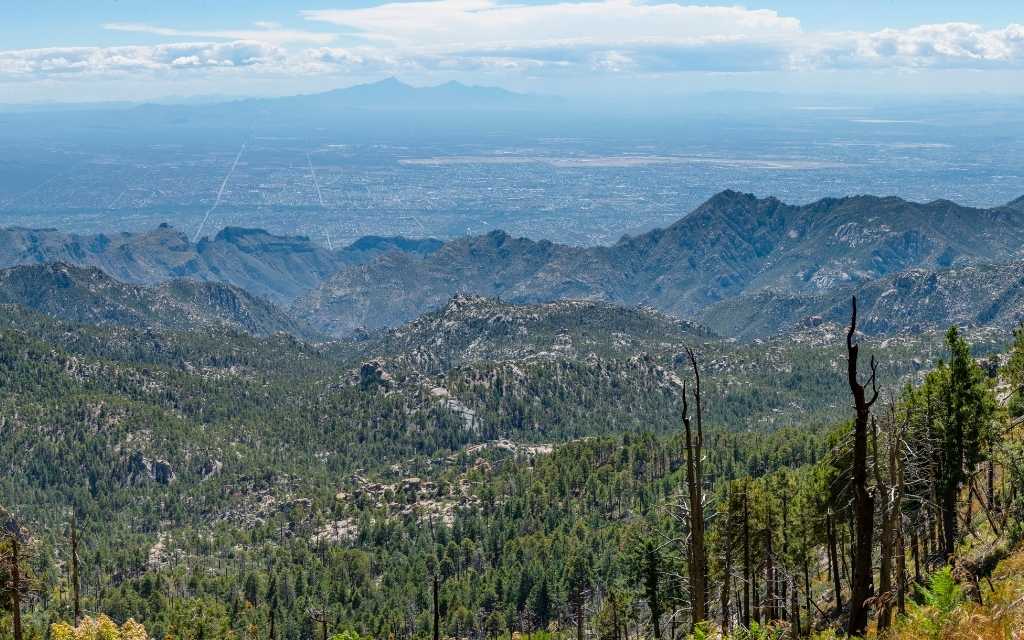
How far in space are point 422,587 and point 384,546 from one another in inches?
1356

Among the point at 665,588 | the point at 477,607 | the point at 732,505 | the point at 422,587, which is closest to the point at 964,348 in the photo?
the point at 732,505

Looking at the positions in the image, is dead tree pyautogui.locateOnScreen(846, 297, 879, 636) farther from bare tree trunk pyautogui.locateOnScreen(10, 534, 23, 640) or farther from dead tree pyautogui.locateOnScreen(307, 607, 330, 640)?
bare tree trunk pyautogui.locateOnScreen(10, 534, 23, 640)

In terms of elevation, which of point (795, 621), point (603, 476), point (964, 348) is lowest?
point (603, 476)

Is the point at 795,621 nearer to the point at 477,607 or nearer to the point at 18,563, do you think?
the point at 18,563

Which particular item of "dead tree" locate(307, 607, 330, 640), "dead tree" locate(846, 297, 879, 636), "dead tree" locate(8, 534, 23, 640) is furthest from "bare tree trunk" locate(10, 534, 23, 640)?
"dead tree" locate(846, 297, 879, 636)

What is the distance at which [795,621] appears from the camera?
52.8 m

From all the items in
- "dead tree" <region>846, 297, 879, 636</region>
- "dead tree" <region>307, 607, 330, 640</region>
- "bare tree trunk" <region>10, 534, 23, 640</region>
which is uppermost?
"dead tree" <region>846, 297, 879, 636</region>

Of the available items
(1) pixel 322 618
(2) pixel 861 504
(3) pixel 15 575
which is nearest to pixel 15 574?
(3) pixel 15 575

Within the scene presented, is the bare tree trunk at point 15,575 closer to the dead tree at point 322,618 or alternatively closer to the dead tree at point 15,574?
the dead tree at point 15,574

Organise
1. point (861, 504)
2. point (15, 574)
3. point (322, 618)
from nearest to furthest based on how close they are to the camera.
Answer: point (861, 504)
point (15, 574)
point (322, 618)

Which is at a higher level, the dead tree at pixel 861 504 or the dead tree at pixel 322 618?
the dead tree at pixel 861 504

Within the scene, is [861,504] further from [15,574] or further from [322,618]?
[322,618]

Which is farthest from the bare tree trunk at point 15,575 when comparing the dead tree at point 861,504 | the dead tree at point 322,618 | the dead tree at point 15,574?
the dead tree at point 861,504

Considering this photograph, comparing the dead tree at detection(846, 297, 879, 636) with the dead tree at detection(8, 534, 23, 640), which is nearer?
the dead tree at detection(846, 297, 879, 636)
